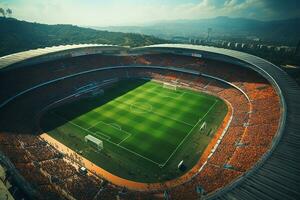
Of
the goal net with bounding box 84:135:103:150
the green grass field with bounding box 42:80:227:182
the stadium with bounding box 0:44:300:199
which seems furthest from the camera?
the goal net with bounding box 84:135:103:150

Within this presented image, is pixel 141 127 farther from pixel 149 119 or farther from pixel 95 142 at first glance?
pixel 95 142

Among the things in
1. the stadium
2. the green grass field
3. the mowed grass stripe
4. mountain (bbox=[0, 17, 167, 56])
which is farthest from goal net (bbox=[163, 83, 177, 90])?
mountain (bbox=[0, 17, 167, 56])

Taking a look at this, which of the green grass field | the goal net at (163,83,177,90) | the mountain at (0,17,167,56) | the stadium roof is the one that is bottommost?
the green grass field

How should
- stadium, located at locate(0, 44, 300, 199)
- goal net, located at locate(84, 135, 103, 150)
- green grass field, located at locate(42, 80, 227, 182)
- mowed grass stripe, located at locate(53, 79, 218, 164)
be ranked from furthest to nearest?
1. mowed grass stripe, located at locate(53, 79, 218, 164)
2. goal net, located at locate(84, 135, 103, 150)
3. green grass field, located at locate(42, 80, 227, 182)
4. stadium, located at locate(0, 44, 300, 199)

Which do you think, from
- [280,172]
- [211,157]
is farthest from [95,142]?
[280,172]

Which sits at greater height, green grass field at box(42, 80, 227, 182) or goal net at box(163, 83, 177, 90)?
goal net at box(163, 83, 177, 90)

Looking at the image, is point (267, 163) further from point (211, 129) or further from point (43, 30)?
point (43, 30)

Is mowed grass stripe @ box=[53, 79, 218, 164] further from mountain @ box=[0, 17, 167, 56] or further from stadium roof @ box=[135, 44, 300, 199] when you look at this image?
mountain @ box=[0, 17, 167, 56]

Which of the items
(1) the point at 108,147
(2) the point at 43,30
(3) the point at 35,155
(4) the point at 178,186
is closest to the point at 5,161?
(3) the point at 35,155
